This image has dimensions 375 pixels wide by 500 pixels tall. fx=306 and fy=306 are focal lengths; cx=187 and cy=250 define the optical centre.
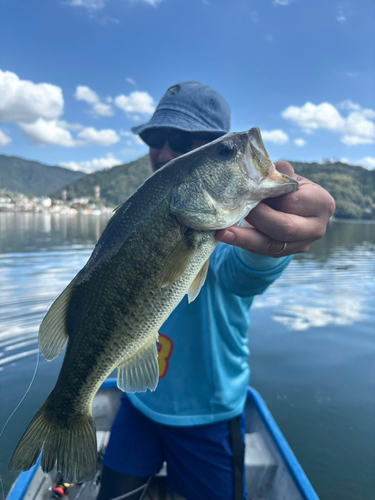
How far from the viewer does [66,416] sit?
1.67 m

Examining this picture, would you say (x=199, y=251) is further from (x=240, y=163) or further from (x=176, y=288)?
(x=240, y=163)

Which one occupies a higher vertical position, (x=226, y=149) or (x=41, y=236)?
(x=226, y=149)

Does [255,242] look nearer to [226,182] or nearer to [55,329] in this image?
[226,182]

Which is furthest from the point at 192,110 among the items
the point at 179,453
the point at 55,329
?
the point at 179,453

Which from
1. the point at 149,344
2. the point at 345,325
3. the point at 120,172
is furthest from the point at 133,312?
the point at 120,172

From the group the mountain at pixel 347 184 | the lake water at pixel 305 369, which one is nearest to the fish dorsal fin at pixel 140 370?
the lake water at pixel 305 369

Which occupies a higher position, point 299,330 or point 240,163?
point 240,163

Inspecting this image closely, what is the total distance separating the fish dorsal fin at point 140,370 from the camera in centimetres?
170

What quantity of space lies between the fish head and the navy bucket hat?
1151 millimetres

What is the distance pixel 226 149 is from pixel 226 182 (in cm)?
19

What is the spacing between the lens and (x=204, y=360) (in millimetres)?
2553

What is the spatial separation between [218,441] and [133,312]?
1565 millimetres

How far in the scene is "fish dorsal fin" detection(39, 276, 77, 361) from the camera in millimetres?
1728

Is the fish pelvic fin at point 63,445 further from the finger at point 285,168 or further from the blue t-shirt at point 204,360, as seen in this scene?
the finger at point 285,168
